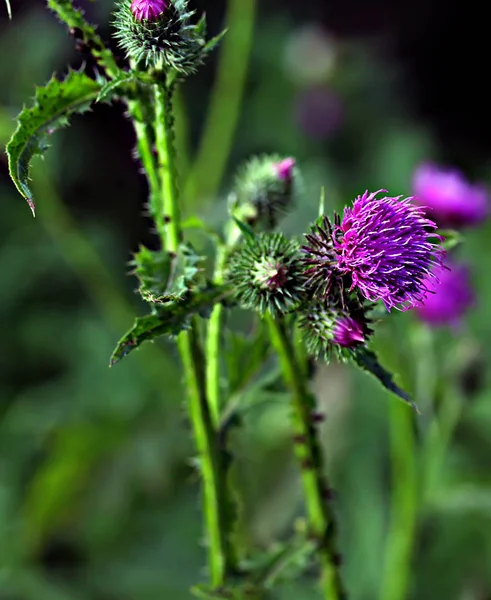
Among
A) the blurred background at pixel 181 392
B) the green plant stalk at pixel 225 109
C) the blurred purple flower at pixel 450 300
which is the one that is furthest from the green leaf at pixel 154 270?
the green plant stalk at pixel 225 109

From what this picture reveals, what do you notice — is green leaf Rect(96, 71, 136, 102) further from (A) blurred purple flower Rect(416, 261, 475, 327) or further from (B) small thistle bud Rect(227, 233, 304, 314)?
(A) blurred purple flower Rect(416, 261, 475, 327)

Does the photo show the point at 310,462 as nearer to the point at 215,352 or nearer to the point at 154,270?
the point at 215,352

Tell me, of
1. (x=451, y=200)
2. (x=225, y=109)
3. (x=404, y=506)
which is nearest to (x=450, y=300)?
(x=451, y=200)

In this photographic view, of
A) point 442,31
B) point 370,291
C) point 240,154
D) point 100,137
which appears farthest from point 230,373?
point 442,31

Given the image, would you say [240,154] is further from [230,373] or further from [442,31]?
[230,373]

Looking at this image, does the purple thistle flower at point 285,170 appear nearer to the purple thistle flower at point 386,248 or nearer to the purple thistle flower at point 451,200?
the purple thistle flower at point 386,248

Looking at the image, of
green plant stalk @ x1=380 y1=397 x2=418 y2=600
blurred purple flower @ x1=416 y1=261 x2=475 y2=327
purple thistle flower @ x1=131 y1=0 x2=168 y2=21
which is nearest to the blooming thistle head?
purple thistle flower @ x1=131 y1=0 x2=168 y2=21
